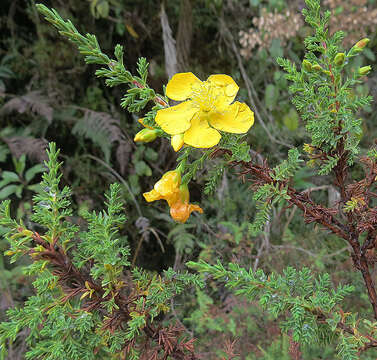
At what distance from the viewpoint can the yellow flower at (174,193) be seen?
26.8 inches

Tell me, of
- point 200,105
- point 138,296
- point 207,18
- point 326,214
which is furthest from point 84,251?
point 207,18

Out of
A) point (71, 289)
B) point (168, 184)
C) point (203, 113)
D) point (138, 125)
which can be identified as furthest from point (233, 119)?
point (138, 125)

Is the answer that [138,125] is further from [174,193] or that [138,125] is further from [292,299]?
[292,299]

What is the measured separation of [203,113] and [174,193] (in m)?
0.16

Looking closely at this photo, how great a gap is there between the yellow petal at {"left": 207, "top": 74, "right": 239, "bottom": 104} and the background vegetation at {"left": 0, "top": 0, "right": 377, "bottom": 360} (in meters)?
0.97

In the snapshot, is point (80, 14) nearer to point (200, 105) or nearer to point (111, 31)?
point (111, 31)

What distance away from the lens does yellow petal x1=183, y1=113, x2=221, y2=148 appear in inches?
22.4

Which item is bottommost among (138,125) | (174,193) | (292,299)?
(138,125)

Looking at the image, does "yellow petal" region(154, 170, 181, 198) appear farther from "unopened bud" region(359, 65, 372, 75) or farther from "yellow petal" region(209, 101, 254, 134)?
"unopened bud" region(359, 65, 372, 75)

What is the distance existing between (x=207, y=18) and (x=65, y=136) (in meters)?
1.14

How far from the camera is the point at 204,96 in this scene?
68 cm

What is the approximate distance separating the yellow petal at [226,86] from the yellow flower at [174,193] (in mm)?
177

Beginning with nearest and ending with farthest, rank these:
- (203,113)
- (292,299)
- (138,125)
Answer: (292,299), (203,113), (138,125)

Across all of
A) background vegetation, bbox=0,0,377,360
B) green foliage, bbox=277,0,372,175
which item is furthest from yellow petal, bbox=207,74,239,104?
background vegetation, bbox=0,0,377,360
